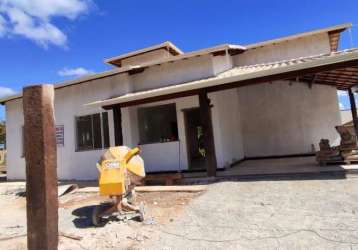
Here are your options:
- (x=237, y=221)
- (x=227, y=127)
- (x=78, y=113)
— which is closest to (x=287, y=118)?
(x=227, y=127)

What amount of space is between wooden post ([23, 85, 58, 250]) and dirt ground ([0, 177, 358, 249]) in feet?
11.0

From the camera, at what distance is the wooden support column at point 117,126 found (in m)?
11.6

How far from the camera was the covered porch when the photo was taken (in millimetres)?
8320

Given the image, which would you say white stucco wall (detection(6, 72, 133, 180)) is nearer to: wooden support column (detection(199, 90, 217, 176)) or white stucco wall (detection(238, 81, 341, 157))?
wooden support column (detection(199, 90, 217, 176))

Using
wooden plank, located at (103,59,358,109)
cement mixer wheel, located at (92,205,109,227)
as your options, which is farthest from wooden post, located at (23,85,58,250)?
wooden plank, located at (103,59,358,109)

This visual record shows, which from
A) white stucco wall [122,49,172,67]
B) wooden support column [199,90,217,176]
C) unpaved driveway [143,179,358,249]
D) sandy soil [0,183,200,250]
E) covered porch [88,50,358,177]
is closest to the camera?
unpaved driveway [143,179,358,249]

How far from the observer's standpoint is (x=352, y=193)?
6.82 meters

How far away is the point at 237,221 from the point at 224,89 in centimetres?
463

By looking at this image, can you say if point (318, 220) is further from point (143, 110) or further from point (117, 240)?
point (143, 110)

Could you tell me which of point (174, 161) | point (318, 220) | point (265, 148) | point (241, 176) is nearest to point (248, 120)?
point (265, 148)

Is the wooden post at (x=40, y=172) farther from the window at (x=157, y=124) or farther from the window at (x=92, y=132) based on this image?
the window at (x=92, y=132)

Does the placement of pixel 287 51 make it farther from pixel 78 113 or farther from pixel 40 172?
pixel 40 172

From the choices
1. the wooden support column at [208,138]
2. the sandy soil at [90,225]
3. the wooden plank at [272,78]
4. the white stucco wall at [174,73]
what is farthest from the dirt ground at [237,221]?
the white stucco wall at [174,73]

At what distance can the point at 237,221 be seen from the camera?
620 cm
